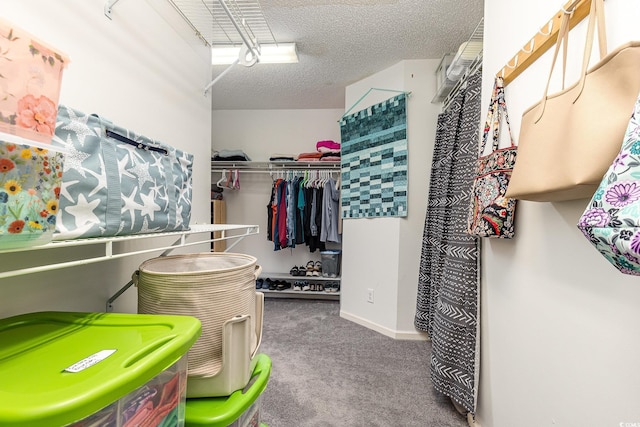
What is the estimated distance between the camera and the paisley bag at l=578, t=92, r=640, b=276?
385 mm

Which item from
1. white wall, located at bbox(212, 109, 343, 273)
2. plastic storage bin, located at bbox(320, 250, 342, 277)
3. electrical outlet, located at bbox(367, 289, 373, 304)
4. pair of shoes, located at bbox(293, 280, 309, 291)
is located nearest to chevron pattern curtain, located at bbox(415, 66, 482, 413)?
electrical outlet, located at bbox(367, 289, 373, 304)

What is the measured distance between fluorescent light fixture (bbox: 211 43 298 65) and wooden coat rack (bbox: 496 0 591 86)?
1.60m

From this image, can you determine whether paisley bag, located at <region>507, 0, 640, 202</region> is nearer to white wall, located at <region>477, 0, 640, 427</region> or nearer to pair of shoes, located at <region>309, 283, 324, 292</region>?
white wall, located at <region>477, 0, 640, 427</region>

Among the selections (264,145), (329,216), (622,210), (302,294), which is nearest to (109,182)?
(622,210)

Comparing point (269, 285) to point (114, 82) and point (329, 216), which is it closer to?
point (329, 216)

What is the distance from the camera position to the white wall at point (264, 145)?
367 centimetres

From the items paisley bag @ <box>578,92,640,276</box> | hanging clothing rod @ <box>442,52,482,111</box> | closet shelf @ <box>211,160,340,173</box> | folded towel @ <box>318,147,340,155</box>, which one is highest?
hanging clothing rod @ <box>442,52,482,111</box>

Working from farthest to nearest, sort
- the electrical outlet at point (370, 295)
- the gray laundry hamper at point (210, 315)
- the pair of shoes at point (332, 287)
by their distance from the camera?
the pair of shoes at point (332, 287) < the electrical outlet at point (370, 295) < the gray laundry hamper at point (210, 315)

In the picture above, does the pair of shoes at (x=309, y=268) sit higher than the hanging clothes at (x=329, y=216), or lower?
lower

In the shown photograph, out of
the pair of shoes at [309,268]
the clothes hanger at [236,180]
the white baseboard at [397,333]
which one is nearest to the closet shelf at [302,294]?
the pair of shoes at [309,268]

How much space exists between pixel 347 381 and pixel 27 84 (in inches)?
74.4

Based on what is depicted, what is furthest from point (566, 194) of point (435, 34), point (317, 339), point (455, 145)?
point (317, 339)

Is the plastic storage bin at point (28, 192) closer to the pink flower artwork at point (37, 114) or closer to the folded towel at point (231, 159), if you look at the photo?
the pink flower artwork at point (37, 114)

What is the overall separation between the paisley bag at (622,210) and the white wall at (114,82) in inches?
48.3
